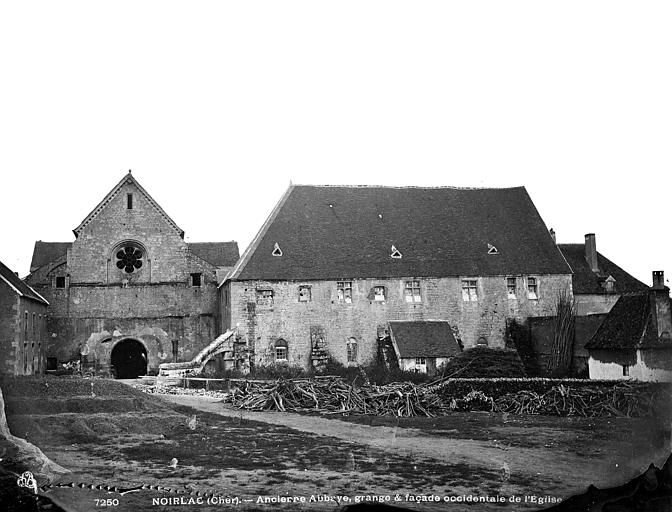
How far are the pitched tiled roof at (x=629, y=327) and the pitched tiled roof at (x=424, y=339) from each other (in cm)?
845

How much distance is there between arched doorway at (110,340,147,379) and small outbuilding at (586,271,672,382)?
23105 mm

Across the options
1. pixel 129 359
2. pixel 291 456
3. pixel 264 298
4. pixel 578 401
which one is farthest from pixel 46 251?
pixel 291 456

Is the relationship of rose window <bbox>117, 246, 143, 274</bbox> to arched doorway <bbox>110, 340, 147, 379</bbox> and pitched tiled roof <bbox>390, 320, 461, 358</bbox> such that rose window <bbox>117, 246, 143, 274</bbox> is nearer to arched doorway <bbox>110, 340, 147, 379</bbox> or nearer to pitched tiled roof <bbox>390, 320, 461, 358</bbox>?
arched doorway <bbox>110, 340, 147, 379</bbox>

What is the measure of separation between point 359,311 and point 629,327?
1437cm

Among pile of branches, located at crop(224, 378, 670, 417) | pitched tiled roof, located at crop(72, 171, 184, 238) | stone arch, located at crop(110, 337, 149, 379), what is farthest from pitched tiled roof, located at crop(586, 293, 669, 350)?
stone arch, located at crop(110, 337, 149, 379)

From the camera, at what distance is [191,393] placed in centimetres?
2673

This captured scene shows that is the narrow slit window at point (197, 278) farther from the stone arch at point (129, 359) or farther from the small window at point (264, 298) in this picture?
the small window at point (264, 298)

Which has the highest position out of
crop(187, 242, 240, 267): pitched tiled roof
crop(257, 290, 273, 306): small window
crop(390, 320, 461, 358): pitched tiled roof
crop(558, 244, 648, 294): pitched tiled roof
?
crop(187, 242, 240, 267): pitched tiled roof

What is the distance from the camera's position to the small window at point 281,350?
33438mm

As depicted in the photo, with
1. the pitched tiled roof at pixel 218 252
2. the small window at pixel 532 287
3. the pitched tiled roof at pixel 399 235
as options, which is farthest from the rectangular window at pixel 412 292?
the pitched tiled roof at pixel 218 252

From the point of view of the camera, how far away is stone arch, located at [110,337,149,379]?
35.7m

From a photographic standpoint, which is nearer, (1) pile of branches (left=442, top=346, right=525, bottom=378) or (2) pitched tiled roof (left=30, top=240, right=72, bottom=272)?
(1) pile of branches (left=442, top=346, right=525, bottom=378)

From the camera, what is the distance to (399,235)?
36.2 m

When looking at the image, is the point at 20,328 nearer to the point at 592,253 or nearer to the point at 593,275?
the point at 593,275
